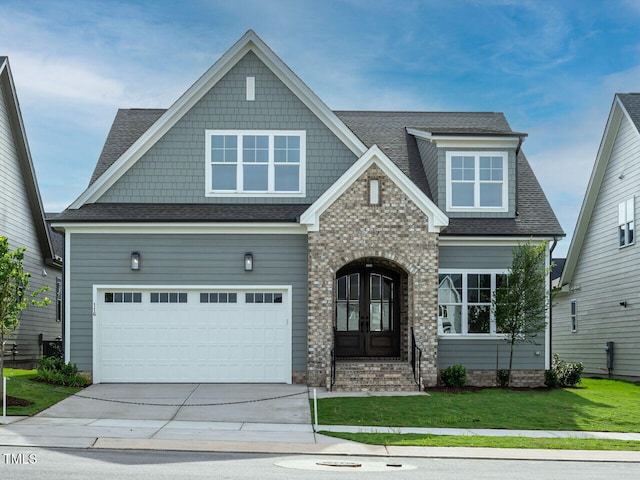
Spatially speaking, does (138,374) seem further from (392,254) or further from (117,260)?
(392,254)

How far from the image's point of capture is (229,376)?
20.9m

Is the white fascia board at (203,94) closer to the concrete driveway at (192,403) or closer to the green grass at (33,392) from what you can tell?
the green grass at (33,392)

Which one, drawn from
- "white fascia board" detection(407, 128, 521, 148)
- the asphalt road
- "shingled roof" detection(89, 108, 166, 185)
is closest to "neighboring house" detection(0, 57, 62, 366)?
"shingled roof" detection(89, 108, 166, 185)

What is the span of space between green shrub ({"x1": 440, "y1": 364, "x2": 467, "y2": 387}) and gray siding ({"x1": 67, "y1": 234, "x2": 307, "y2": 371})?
377 cm

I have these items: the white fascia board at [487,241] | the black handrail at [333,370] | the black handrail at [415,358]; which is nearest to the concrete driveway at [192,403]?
the black handrail at [333,370]

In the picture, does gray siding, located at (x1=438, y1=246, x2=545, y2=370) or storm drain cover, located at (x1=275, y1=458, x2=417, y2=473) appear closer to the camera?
storm drain cover, located at (x1=275, y1=458, x2=417, y2=473)

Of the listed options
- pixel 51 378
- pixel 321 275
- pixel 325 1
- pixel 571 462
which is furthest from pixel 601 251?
pixel 51 378

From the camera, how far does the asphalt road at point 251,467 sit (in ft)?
34.3

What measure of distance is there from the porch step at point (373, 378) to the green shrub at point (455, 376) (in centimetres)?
108

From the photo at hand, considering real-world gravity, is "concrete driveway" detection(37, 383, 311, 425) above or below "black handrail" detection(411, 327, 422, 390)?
below

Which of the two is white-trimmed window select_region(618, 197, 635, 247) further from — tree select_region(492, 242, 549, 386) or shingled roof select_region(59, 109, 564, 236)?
tree select_region(492, 242, 549, 386)

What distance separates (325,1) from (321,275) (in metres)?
6.86

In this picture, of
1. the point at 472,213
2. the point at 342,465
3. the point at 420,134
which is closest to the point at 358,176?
the point at 472,213

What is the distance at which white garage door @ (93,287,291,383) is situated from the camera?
68.3 feet
